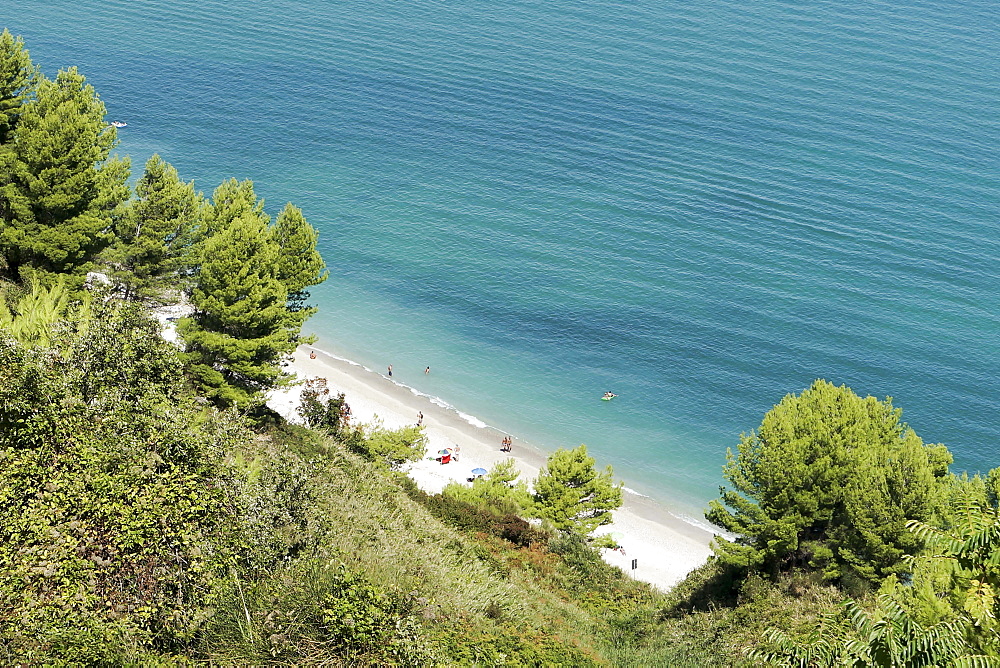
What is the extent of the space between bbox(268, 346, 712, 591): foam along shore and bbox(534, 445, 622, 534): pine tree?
14.4 feet

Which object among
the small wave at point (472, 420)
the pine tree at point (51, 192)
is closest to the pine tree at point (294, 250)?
the pine tree at point (51, 192)

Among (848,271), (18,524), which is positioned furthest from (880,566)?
(848,271)

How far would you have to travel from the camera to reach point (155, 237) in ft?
127

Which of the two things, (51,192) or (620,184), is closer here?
(51,192)

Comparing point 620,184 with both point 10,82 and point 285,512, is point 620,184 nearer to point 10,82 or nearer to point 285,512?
point 10,82

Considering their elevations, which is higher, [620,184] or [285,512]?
[620,184]

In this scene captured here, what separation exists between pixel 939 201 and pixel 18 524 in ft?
279

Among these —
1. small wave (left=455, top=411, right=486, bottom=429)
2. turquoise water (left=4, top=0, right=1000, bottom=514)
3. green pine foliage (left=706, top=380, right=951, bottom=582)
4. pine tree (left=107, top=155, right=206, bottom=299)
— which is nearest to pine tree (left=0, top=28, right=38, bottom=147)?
pine tree (left=107, top=155, right=206, bottom=299)

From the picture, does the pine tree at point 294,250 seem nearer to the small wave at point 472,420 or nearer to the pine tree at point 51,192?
the pine tree at point 51,192

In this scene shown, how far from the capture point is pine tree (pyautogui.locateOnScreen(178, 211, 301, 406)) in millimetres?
33438

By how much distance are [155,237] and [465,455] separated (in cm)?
2230

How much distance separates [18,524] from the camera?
558 inches

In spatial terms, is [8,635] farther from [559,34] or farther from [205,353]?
[559,34]

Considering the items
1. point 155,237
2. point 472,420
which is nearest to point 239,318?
point 155,237
